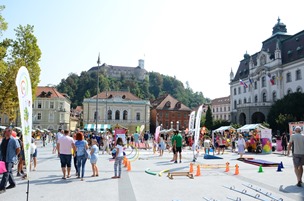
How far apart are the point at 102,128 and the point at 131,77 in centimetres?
11208

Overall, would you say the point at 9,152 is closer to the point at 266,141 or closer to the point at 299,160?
the point at 299,160

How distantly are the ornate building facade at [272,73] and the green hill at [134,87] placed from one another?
217 ft

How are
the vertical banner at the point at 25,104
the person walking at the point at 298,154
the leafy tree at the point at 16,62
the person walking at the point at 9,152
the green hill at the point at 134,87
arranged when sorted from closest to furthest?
the vertical banner at the point at 25,104
the person walking at the point at 9,152
the person walking at the point at 298,154
the leafy tree at the point at 16,62
the green hill at the point at 134,87

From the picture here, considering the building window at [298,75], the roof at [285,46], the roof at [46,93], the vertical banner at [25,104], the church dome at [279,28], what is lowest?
the vertical banner at [25,104]

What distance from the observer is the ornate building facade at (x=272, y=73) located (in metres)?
54.1

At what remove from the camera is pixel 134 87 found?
138125 mm

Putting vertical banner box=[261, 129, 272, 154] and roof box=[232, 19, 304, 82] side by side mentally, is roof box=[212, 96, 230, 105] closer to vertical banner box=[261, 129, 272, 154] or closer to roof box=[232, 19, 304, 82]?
roof box=[232, 19, 304, 82]

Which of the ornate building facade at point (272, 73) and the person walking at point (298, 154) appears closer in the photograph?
the person walking at point (298, 154)

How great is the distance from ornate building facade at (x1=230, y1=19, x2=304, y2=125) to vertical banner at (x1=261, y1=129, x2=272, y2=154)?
29715mm

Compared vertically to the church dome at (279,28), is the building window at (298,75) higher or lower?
lower

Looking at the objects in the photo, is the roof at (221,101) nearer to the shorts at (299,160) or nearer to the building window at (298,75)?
the building window at (298,75)

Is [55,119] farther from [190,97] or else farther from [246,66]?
[190,97]

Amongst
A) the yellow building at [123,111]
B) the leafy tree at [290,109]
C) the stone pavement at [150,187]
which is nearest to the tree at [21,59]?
the stone pavement at [150,187]

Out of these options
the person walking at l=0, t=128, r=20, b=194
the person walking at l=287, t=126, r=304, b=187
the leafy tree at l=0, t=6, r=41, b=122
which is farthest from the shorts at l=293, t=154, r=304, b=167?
the leafy tree at l=0, t=6, r=41, b=122
